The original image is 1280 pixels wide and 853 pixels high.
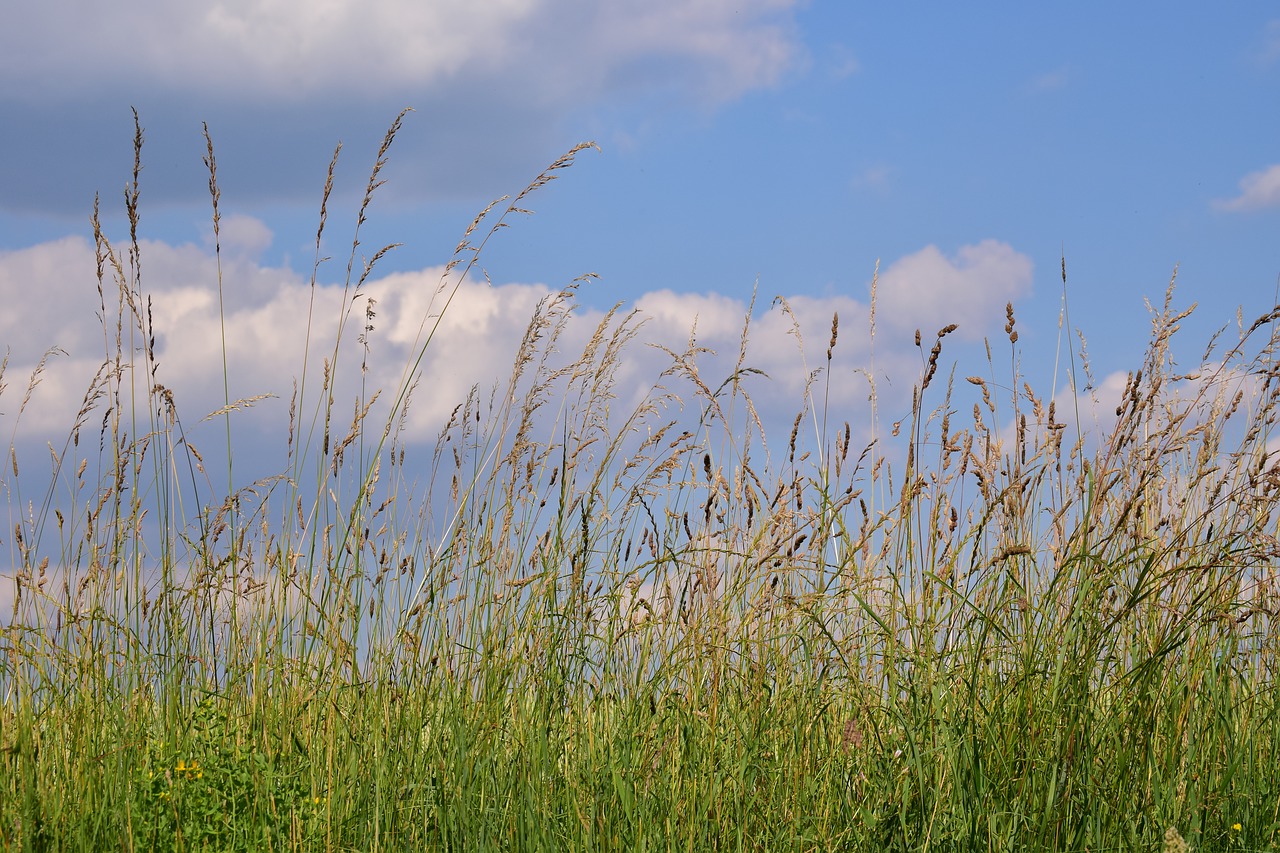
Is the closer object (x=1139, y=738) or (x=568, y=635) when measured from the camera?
(x=1139, y=738)

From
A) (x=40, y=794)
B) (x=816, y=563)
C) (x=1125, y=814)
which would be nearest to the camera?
(x=1125, y=814)

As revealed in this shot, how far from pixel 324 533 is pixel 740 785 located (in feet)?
4.83

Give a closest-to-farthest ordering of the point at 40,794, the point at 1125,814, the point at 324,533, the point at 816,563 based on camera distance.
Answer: the point at 1125,814
the point at 40,794
the point at 816,563
the point at 324,533

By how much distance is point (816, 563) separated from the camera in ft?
8.96

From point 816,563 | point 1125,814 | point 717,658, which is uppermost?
point 816,563

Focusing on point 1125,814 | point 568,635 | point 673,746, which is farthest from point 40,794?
point 1125,814

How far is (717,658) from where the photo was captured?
8.38 feet

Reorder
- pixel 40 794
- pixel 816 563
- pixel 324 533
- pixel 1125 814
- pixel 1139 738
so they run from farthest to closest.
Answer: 1. pixel 324 533
2. pixel 816 563
3. pixel 40 794
4. pixel 1139 738
5. pixel 1125 814

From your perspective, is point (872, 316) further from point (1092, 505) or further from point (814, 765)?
point (814, 765)

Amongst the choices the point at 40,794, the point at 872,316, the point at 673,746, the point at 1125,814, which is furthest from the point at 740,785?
the point at 40,794

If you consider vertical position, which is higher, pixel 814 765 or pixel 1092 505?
pixel 1092 505

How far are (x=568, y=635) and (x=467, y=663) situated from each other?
0.35m

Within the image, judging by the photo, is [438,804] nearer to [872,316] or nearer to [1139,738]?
[1139,738]

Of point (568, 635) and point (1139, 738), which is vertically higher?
point (568, 635)
